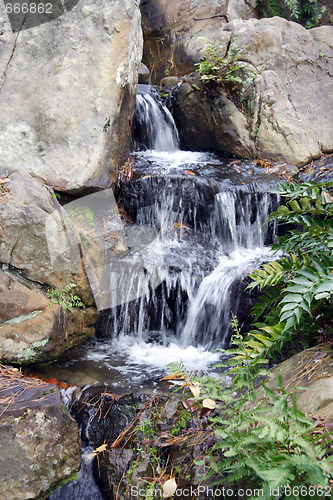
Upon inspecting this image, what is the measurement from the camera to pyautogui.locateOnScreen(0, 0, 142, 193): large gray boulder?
4.89 meters

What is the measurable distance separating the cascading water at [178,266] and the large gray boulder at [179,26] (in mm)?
3220

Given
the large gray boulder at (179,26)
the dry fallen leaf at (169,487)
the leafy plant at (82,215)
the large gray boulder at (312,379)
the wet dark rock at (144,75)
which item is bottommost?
the dry fallen leaf at (169,487)

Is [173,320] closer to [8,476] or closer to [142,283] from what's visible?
[142,283]

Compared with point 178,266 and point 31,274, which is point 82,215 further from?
point 31,274

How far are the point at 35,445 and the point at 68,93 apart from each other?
4217mm

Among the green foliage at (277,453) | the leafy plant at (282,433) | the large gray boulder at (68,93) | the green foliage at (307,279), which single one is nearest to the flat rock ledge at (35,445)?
the leafy plant at (282,433)

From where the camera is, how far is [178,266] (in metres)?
4.82

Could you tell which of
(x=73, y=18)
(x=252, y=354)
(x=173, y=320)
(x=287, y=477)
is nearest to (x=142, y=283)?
(x=173, y=320)

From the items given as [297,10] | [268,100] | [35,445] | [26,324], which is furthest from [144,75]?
[35,445]

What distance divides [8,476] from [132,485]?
77 cm

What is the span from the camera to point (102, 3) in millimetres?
5301

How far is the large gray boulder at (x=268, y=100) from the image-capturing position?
7.05 metres

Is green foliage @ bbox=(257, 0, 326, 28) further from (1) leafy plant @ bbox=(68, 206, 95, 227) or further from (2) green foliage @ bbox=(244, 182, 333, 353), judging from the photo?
(2) green foliage @ bbox=(244, 182, 333, 353)

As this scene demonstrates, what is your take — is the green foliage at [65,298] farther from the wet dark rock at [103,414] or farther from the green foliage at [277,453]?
the green foliage at [277,453]
